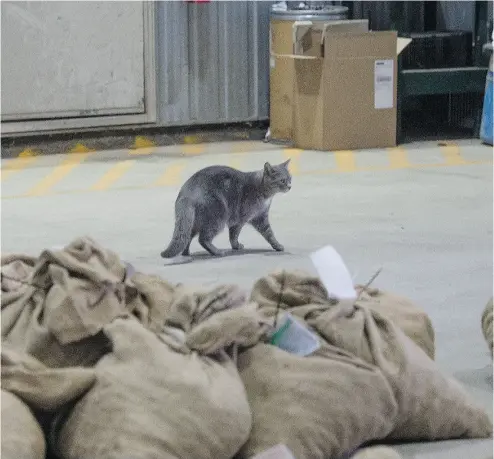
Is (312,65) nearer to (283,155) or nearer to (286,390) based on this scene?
(283,155)

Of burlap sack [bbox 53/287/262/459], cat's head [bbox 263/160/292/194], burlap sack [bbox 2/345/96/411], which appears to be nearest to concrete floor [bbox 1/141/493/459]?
cat's head [bbox 263/160/292/194]

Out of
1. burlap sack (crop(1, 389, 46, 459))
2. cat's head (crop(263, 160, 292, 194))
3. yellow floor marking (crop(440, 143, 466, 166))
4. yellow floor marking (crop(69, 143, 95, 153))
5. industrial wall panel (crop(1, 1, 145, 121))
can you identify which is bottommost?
yellow floor marking (crop(440, 143, 466, 166))

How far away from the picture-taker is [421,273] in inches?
202

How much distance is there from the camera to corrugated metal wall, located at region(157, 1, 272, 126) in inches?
370

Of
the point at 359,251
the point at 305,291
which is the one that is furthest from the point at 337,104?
the point at 305,291

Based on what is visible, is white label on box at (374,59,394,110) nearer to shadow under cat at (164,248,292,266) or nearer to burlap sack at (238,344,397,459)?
shadow under cat at (164,248,292,266)

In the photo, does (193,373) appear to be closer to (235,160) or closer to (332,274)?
(332,274)

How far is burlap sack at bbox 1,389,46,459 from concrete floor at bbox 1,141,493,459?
1048 millimetres

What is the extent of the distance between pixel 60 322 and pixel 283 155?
6.12m

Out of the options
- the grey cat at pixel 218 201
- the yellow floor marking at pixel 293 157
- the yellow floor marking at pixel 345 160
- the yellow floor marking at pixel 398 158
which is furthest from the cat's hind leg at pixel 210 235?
the yellow floor marking at pixel 398 158

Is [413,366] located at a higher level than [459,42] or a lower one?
lower

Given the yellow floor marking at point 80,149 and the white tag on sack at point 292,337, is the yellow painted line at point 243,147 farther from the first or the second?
the white tag on sack at point 292,337

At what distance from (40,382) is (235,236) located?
2863 millimetres

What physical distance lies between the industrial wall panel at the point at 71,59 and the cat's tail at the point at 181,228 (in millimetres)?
4024
